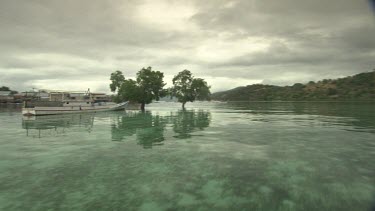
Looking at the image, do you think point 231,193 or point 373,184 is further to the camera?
point 373,184

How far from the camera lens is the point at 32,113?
135ft

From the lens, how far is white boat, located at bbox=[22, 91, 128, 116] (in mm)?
41469

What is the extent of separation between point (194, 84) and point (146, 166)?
2688 inches

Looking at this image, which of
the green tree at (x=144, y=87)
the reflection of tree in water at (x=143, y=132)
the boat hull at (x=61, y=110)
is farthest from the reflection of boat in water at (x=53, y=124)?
the green tree at (x=144, y=87)

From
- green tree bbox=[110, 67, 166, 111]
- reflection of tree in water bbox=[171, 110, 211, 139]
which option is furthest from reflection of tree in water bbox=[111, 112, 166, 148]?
green tree bbox=[110, 67, 166, 111]

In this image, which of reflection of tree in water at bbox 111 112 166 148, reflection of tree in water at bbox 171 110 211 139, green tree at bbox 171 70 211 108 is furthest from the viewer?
green tree at bbox 171 70 211 108

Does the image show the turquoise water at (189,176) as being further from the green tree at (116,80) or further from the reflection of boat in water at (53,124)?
the green tree at (116,80)

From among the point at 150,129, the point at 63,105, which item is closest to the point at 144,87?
the point at 63,105

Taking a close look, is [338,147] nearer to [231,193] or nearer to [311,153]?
[311,153]

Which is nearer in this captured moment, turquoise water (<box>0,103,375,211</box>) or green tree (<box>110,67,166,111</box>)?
turquoise water (<box>0,103,375,211</box>)

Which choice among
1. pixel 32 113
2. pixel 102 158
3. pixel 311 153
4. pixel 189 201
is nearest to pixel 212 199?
pixel 189 201

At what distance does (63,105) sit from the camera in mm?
45844

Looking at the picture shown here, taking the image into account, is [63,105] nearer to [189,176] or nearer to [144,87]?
[144,87]

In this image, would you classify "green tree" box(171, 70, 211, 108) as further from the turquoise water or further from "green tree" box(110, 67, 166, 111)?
the turquoise water
